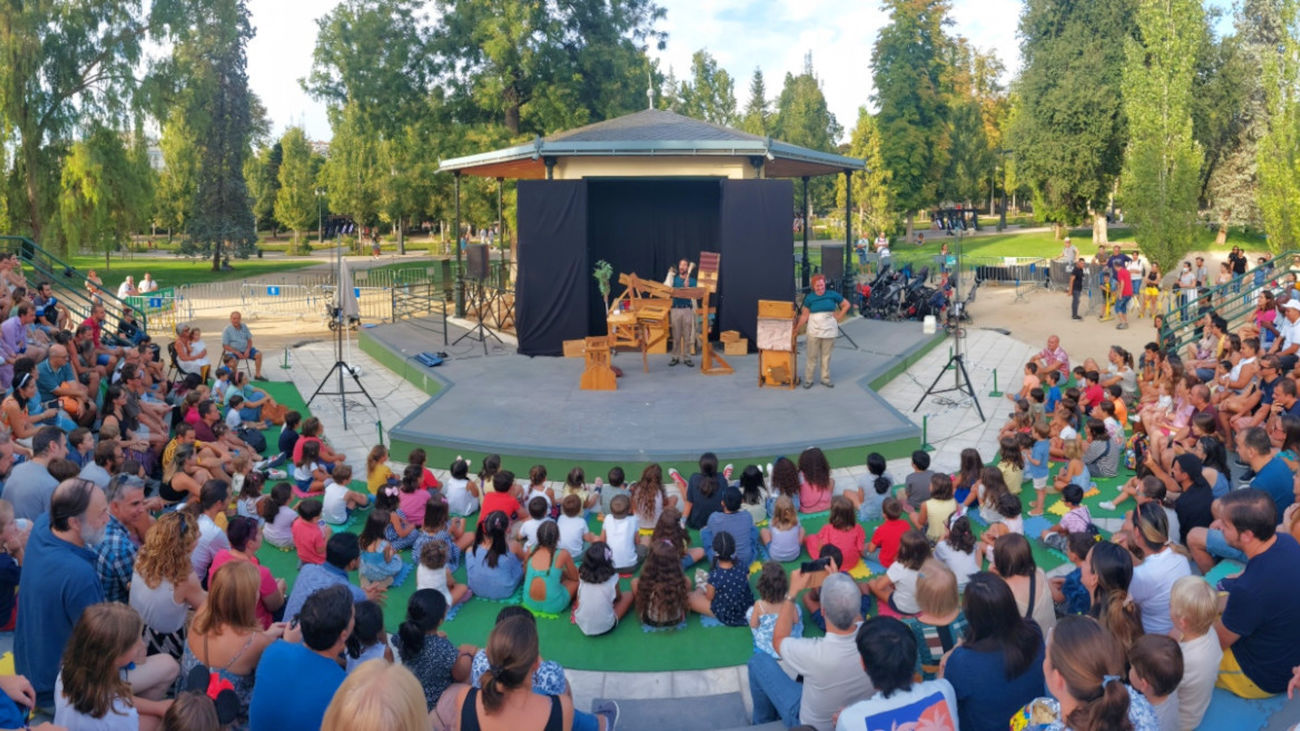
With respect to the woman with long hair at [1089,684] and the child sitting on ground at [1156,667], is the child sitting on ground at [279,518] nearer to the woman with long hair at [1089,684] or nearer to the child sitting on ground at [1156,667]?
the woman with long hair at [1089,684]

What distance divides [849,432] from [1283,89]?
66.4ft

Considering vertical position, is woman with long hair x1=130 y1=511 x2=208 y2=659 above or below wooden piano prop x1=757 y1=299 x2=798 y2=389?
below

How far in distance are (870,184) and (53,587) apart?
40.6 metres

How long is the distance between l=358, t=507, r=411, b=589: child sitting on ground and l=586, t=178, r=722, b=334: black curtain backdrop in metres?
10.7

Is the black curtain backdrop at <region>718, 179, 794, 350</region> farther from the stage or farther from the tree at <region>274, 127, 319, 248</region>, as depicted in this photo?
the tree at <region>274, 127, 319, 248</region>

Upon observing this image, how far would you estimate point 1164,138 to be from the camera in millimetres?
25422

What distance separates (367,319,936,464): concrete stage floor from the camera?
Result: 31.8ft

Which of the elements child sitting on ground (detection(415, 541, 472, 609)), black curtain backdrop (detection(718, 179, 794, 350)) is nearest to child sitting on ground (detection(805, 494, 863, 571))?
child sitting on ground (detection(415, 541, 472, 609))

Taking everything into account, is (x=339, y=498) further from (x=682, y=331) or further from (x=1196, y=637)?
(x=682, y=331)

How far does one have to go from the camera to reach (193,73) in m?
30.6

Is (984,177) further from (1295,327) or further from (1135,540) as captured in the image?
(1135,540)

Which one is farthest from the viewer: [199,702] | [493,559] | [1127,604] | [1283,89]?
[1283,89]

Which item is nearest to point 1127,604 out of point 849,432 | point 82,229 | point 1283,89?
point 849,432

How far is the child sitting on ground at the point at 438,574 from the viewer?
5.74 m
